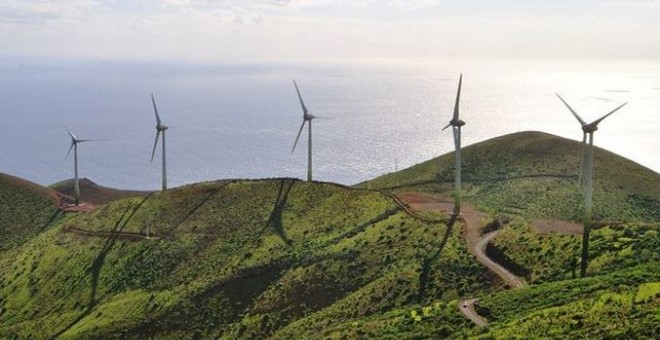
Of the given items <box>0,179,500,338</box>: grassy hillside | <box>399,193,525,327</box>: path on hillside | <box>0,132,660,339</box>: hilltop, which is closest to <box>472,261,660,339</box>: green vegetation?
<box>0,132,660,339</box>: hilltop

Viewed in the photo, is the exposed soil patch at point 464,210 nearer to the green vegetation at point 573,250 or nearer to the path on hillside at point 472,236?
the path on hillside at point 472,236

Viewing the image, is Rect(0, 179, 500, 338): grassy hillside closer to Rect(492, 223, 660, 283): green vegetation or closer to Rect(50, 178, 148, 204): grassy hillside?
Rect(492, 223, 660, 283): green vegetation

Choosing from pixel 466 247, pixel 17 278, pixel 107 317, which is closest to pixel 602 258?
pixel 466 247

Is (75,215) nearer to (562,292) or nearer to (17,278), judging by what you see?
(17,278)

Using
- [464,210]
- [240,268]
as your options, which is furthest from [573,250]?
[240,268]

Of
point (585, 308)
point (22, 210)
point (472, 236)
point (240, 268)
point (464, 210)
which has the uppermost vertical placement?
point (585, 308)

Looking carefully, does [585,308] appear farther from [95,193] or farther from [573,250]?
[95,193]
